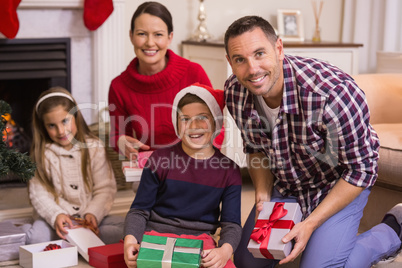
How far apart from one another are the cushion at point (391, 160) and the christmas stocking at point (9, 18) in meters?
1.77

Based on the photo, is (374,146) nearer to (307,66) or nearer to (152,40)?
(307,66)

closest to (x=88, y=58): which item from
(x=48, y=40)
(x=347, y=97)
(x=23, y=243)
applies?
(x=48, y=40)

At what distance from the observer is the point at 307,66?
1.73 meters

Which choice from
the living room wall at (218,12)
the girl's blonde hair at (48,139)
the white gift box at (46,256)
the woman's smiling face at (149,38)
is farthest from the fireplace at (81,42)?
the white gift box at (46,256)

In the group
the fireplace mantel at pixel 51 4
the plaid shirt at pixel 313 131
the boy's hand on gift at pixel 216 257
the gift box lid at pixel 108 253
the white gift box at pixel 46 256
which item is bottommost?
the white gift box at pixel 46 256

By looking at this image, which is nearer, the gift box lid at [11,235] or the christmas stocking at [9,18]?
the gift box lid at [11,235]

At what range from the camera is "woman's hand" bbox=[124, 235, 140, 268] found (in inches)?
66.4

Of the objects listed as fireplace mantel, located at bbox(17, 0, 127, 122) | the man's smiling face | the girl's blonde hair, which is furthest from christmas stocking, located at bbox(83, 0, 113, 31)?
the man's smiling face

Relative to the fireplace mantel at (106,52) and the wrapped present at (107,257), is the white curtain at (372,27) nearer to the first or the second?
the fireplace mantel at (106,52)

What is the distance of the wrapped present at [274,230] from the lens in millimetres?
1642

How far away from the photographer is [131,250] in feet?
5.60

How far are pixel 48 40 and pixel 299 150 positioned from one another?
1.68m

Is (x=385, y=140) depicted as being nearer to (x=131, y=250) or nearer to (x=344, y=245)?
(x=344, y=245)

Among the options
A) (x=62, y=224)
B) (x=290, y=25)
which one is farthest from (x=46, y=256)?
(x=290, y=25)
